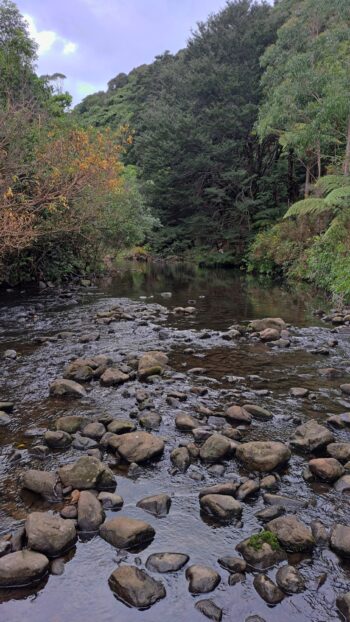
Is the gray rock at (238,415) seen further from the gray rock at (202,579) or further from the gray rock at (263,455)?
the gray rock at (202,579)

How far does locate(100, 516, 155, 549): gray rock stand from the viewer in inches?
143

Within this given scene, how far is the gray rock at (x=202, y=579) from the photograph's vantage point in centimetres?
320

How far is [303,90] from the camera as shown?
20.3 m

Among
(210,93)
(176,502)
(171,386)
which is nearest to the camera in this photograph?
(176,502)

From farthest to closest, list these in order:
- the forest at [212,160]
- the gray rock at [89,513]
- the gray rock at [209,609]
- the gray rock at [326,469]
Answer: the forest at [212,160] < the gray rock at [326,469] < the gray rock at [89,513] < the gray rock at [209,609]

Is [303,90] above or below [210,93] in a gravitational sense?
below

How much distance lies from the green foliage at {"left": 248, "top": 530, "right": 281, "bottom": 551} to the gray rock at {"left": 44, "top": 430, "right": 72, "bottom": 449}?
246cm

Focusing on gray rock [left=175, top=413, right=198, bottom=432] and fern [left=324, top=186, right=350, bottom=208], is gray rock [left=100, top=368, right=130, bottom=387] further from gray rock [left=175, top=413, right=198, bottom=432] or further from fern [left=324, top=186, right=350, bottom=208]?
fern [left=324, top=186, right=350, bottom=208]

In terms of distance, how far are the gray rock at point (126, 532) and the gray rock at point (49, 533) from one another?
0.28 meters

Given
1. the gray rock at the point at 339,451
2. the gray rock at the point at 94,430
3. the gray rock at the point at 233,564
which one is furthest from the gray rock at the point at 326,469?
the gray rock at the point at 94,430

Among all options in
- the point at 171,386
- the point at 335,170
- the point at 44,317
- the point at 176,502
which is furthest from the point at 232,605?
the point at 335,170

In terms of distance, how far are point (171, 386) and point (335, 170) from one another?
671 inches

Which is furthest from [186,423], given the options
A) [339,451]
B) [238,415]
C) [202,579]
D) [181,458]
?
[202,579]

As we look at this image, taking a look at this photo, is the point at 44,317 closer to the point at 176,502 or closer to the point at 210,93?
the point at 176,502
